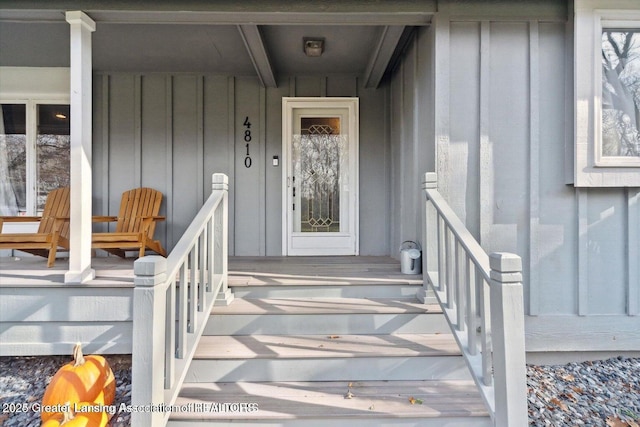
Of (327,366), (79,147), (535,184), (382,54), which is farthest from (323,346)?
(382,54)

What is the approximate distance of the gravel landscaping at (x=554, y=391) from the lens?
6.91ft

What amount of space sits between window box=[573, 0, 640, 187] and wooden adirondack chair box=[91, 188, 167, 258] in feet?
12.5

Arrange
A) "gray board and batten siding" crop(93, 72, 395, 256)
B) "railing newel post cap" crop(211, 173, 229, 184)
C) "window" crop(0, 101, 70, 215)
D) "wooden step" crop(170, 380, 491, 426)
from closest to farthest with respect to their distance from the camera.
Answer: "wooden step" crop(170, 380, 491, 426) → "railing newel post cap" crop(211, 173, 229, 184) → "window" crop(0, 101, 70, 215) → "gray board and batten siding" crop(93, 72, 395, 256)

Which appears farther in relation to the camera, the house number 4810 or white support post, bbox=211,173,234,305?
the house number 4810

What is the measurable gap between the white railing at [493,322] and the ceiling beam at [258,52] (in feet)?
6.88

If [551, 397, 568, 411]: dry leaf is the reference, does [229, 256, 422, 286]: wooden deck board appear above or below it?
above

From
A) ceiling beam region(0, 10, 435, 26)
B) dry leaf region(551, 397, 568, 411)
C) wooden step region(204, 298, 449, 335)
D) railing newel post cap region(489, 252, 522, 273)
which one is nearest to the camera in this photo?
railing newel post cap region(489, 252, 522, 273)

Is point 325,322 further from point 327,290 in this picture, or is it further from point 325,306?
point 327,290

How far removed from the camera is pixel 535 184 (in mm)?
2660

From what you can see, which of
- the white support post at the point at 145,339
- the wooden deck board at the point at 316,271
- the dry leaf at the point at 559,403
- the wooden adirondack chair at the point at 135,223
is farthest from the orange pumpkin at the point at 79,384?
the dry leaf at the point at 559,403

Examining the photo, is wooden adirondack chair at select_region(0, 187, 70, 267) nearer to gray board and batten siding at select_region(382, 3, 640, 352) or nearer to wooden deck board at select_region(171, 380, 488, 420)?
wooden deck board at select_region(171, 380, 488, 420)

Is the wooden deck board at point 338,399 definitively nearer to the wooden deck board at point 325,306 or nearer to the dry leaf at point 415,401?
the dry leaf at point 415,401

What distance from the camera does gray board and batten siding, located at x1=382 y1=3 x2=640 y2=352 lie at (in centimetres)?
264

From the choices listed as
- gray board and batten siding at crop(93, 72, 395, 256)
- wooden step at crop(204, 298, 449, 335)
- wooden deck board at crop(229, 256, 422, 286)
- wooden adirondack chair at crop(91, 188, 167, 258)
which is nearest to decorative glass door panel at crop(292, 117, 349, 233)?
gray board and batten siding at crop(93, 72, 395, 256)
